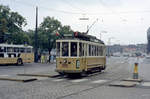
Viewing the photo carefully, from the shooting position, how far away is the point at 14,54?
1431 inches

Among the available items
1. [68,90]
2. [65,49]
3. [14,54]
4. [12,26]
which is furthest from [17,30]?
[68,90]

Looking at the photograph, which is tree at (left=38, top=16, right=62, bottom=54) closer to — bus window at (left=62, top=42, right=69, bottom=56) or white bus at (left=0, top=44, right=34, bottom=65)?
white bus at (left=0, top=44, right=34, bottom=65)

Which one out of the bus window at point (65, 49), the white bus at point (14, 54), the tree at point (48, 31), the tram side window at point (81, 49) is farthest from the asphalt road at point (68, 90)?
the tree at point (48, 31)

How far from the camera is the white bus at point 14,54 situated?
3453 centimetres

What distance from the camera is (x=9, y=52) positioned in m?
35.2

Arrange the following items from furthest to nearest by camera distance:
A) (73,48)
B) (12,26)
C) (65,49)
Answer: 1. (12,26)
2. (65,49)
3. (73,48)

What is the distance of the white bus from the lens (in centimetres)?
3453

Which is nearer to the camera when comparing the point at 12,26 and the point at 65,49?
the point at 65,49

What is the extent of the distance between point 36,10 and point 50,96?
3619 cm

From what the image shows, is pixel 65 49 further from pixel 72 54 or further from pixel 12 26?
pixel 12 26

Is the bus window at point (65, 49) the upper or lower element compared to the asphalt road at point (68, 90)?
upper

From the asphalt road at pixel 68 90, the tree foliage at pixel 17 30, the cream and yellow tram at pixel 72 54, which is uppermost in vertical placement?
the tree foliage at pixel 17 30

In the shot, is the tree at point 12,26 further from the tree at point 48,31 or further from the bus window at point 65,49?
the bus window at point 65,49

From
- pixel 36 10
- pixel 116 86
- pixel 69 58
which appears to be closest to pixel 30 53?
A: pixel 36 10
